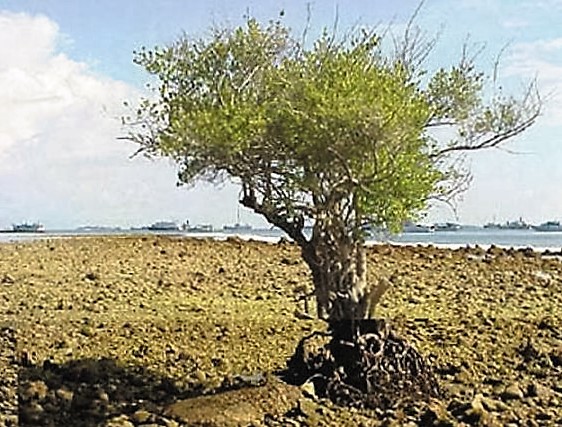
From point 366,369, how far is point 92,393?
68.8 inches

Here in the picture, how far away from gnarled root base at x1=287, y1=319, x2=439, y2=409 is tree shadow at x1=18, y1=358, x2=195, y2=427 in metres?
0.80

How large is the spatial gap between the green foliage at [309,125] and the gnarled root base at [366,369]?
2.22ft

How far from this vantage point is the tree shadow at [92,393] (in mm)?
5371

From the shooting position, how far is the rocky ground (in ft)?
18.1

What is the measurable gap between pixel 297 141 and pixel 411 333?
294 centimetres

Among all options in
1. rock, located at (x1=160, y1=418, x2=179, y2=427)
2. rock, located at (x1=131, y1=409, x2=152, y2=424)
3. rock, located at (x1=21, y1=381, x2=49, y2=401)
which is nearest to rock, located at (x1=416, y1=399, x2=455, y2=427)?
rock, located at (x1=160, y1=418, x2=179, y2=427)

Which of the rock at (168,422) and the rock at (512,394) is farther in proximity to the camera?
the rock at (512,394)

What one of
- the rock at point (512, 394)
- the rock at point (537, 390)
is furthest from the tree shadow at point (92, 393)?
the rock at point (537, 390)

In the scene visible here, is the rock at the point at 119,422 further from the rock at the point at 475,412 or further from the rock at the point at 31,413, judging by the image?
the rock at the point at 475,412

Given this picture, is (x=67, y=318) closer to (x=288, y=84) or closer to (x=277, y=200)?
(x=277, y=200)

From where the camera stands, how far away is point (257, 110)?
5.51 metres

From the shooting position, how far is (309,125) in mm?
5301

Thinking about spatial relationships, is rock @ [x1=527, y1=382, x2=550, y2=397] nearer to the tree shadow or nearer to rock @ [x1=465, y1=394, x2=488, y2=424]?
rock @ [x1=465, y1=394, x2=488, y2=424]

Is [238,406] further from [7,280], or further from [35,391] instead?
[7,280]
